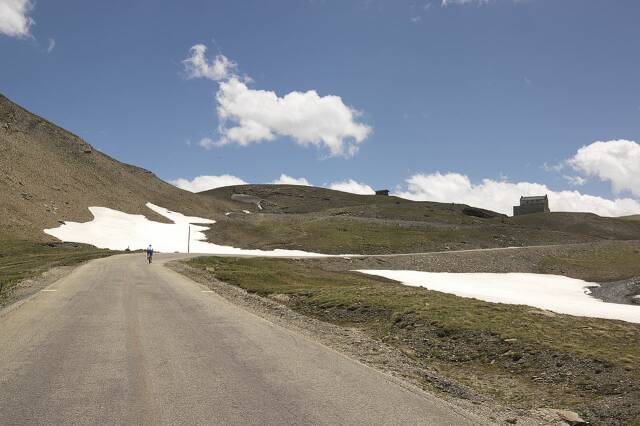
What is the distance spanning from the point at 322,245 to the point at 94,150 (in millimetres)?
91646

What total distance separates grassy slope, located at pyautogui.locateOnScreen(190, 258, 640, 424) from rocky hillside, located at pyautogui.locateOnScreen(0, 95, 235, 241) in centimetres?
6678

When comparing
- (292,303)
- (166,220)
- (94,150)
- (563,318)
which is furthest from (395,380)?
(94,150)

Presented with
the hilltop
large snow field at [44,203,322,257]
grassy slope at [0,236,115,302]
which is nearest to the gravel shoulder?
grassy slope at [0,236,115,302]

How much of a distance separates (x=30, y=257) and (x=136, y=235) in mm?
34327

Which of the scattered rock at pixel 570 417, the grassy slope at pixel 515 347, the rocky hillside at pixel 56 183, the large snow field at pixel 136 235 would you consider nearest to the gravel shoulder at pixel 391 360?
the scattered rock at pixel 570 417

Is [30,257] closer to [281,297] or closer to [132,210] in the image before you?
[281,297]

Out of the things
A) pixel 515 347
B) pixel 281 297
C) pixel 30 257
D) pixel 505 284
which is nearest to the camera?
pixel 515 347

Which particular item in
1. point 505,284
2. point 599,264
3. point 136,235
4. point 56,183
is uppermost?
point 56,183

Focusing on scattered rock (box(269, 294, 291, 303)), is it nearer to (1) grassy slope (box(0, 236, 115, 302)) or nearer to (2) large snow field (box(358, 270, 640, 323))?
(1) grassy slope (box(0, 236, 115, 302))

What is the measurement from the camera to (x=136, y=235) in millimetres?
86562

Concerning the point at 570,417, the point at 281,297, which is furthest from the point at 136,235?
the point at 570,417

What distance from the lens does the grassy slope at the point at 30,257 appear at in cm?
3491

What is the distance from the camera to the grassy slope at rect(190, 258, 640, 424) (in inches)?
422

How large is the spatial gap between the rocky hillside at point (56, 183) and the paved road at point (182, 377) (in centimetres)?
6556
